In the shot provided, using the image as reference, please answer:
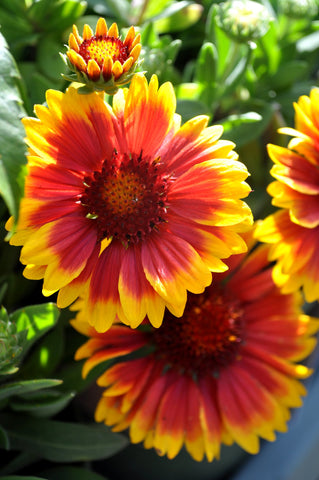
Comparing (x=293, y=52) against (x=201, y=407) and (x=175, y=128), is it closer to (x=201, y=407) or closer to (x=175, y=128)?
(x=175, y=128)

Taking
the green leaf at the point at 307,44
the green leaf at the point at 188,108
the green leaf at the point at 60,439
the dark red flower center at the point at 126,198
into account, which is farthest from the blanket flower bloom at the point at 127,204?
the green leaf at the point at 307,44

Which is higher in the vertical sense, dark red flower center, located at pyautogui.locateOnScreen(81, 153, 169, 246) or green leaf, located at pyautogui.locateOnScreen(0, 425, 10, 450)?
dark red flower center, located at pyautogui.locateOnScreen(81, 153, 169, 246)

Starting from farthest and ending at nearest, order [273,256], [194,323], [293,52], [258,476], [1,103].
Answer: [258,476] → [293,52] → [194,323] → [273,256] → [1,103]

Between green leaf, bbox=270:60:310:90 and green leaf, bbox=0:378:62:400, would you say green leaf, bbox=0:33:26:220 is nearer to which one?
green leaf, bbox=0:378:62:400

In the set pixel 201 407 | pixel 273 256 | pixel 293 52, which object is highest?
pixel 293 52

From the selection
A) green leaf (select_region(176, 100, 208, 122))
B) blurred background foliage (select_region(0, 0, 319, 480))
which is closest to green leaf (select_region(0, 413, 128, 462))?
blurred background foliage (select_region(0, 0, 319, 480))

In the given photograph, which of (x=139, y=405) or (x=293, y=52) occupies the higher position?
(x=293, y=52)

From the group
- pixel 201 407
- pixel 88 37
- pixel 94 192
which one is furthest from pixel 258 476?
pixel 88 37

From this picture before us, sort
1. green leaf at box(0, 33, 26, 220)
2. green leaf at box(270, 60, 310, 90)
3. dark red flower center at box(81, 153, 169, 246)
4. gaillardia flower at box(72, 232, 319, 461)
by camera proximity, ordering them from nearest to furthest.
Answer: green leaf at box(0, 33, 26, 220) → dark red flower center at box(81, 153, 169, 246) → gaillardia flower at box(72, 232, 319, 461) → green leaf at box(270, 60, 310, 90)

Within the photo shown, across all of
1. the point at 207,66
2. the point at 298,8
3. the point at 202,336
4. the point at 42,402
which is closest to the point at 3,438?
the point at 42,402
